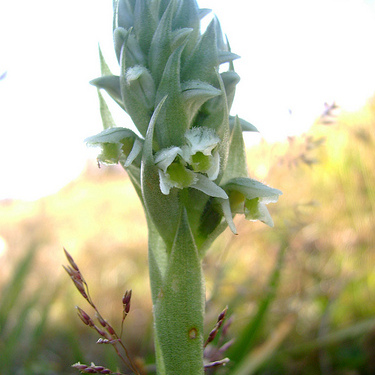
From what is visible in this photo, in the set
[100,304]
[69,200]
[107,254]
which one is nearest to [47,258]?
[107,254]

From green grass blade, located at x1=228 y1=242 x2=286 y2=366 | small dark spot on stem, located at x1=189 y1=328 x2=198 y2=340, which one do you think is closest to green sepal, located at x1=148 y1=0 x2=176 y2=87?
small dark spot on stem, located at x1=189 y1=328 x2=198 y2=340

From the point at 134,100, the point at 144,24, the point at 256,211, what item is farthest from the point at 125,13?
the point at 256,211

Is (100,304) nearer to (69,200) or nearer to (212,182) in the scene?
(212,182)

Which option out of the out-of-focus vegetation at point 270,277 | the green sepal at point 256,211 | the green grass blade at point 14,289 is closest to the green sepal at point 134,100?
the green sepal at point 256,211

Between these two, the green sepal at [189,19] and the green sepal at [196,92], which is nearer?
the green sepal at [196,92]

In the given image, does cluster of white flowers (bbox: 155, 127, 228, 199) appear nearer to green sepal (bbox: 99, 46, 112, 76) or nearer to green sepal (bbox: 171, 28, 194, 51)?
green sepal (bbox: 171, 28, 194, 51)

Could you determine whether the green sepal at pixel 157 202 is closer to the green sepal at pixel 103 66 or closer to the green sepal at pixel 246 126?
the green sepal at pixel 246 126
